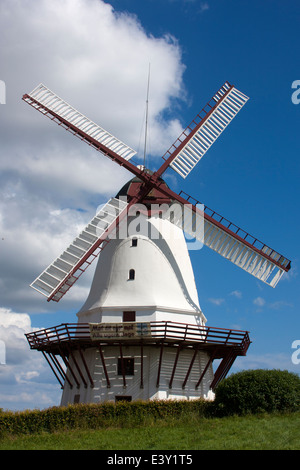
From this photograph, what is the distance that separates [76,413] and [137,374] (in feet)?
11.6

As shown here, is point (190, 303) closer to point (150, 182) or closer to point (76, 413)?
point (150, 182)

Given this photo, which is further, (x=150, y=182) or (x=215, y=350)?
(x=150, y=182)

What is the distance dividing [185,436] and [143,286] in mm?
8295

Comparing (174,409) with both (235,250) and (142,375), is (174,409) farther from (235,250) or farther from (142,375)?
(235,250)

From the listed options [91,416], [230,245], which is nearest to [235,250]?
[230,245]

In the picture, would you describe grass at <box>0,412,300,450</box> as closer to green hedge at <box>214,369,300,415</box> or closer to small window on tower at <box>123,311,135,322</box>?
green hedge at <box>214,369,300,415</box>

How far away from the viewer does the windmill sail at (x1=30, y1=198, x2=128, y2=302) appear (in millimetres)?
21219

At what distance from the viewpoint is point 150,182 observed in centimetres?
2320

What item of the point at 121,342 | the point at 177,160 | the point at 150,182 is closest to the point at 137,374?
the point at 121,342

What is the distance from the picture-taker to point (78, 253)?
22.0m

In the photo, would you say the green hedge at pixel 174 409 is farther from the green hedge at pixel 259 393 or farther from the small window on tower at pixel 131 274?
the small window on tower at pixel 131 274

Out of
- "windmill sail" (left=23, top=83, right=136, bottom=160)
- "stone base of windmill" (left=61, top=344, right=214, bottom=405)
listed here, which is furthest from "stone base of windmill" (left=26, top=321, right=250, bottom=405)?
"windmill sail" (left=23, top=83, right=136, bottom=160)

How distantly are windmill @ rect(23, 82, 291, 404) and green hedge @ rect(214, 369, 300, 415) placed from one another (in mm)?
2664
